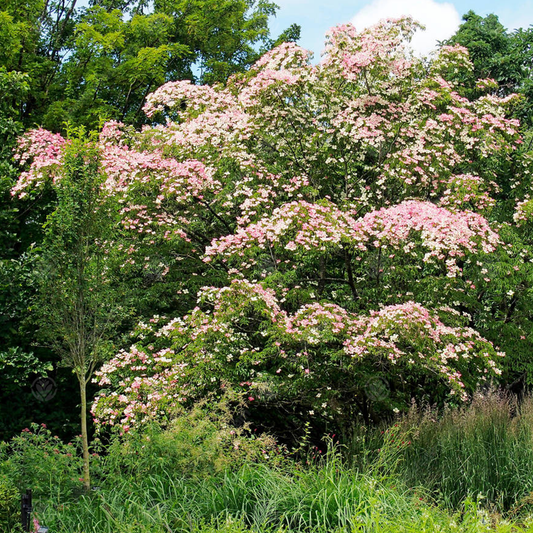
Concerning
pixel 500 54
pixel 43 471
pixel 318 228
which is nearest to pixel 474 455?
pixel 318 228

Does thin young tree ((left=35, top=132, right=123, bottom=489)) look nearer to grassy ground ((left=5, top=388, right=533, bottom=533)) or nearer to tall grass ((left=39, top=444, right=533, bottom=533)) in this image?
grassy ground ((left=5, top=388, right=533, bottom=533))

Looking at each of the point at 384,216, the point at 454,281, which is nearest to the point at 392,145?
the point at 384,216

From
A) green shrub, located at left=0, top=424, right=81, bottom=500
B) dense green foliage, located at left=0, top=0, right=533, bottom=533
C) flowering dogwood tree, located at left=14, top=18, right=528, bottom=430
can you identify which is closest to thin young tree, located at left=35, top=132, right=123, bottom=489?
dense green foliage, located at left=0, top=0, right=533, bottom=533

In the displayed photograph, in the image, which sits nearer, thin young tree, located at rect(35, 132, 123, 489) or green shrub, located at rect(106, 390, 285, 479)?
green shrub, located at rect(106, 390, 285, 479)

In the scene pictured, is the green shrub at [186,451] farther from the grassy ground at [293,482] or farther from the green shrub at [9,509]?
the green shrub at [9,509]

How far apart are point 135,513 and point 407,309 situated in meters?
3.77

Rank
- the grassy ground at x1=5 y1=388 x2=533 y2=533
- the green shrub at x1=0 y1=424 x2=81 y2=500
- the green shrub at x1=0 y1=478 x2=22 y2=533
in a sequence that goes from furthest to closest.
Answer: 1. the green shrub at x1=0 y1=424 x2=81 y2=500
2. the green shrub at x1=0 y1=478 x2=22 y2=533
3. the grassy ground at x1=5 y1=388 x2=533 y2=533

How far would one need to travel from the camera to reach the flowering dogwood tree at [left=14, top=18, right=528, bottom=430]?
7281 millimetres

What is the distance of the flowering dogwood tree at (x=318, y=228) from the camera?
7.28 metres

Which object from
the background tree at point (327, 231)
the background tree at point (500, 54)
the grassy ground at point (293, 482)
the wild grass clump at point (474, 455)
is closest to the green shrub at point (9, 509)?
the grassy ground at point (293, 482)

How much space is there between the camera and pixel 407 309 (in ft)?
23.1

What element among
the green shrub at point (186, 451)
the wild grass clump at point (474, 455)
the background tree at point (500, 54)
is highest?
the background tree at point (500, 54)

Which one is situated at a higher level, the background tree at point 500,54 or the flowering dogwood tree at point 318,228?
the background tree at point 500,54

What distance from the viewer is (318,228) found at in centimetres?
743
